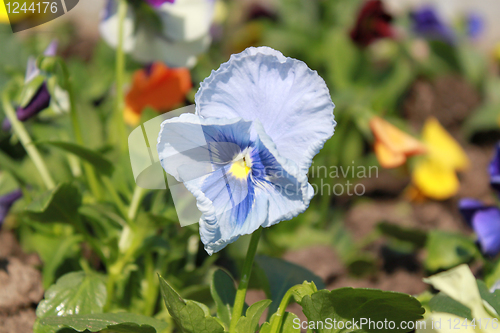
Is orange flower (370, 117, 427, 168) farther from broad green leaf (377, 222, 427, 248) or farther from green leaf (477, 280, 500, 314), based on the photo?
green leaf (477, 280, 500, 314)

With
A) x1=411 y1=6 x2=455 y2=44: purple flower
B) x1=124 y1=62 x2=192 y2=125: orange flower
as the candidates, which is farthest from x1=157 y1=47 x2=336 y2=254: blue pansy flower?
x1=411 y1=6 x2=455 y2=44: purple flower

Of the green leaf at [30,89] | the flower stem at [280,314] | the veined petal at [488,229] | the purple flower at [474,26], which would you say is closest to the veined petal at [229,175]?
the flower stem at [280,314]

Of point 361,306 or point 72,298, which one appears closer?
point 361,306

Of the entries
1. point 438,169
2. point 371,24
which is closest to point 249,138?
point 438,169

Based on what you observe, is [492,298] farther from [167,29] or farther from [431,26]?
[431,26]

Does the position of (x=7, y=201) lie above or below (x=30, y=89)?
below

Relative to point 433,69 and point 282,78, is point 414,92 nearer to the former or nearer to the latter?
point 433,69

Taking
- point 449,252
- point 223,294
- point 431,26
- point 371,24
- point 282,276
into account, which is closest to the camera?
point 223,294
